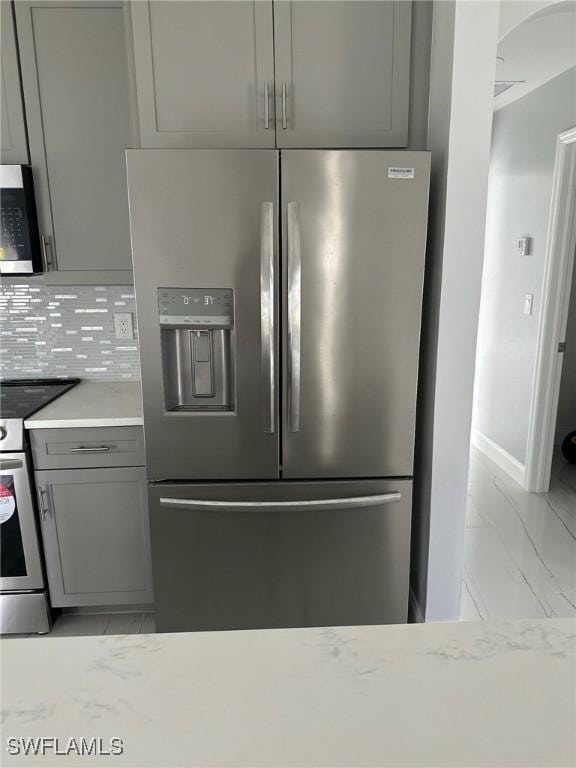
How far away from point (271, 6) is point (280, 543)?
1.82 meters

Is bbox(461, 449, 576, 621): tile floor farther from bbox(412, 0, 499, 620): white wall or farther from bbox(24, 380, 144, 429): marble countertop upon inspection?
bbox(24, 380, 144, 429): marble countertop

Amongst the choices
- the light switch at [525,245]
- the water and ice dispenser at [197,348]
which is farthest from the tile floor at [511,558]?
the light switch at [525,245]

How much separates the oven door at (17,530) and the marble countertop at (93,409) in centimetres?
17

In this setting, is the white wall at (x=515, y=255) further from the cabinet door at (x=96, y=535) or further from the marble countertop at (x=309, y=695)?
the marble countertop at (x=309, y=695)

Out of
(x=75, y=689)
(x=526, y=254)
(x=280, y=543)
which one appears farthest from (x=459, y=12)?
(x=526, y=254)

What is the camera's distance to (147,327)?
1857 millimetres

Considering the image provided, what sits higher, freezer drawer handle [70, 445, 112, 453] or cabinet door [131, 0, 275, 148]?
cabinet door [131, 0, 275, 148]

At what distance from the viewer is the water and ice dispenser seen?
183 centimetres

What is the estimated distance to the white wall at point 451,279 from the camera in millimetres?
1764

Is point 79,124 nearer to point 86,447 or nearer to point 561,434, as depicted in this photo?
point 86,447

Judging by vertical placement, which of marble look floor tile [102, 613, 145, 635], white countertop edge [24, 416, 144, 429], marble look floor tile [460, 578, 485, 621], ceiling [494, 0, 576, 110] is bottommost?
marble look floor tile [102, 613, 145, 635]

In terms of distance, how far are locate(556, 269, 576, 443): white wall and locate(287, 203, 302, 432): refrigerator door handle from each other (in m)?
2.84

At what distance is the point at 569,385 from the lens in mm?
4094

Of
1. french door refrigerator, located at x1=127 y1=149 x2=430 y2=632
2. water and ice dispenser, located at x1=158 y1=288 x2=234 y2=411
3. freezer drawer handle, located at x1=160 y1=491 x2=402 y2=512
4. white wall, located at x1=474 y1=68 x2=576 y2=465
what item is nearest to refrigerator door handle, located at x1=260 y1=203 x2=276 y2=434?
french door refrigerator, located at x1=127 y1=149 x2=430 y2=632
